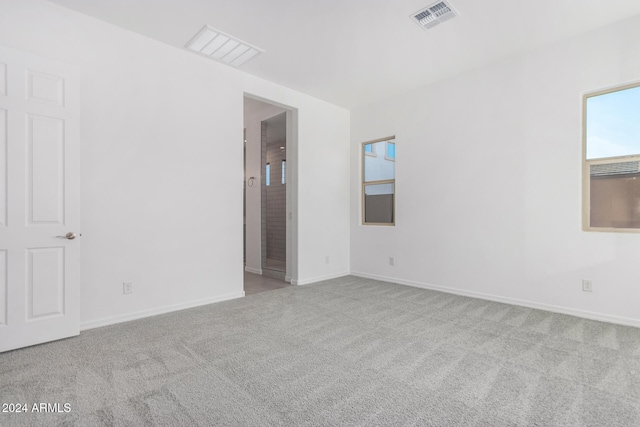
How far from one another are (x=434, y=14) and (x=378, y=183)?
2.65 m

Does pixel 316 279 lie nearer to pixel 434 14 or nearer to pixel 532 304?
pixel 532 304

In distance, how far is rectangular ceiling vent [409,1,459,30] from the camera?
107 inches

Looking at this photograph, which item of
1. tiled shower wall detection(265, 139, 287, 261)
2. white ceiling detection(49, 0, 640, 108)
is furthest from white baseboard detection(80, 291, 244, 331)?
white ceiling detection(49, 0, 640, 108)

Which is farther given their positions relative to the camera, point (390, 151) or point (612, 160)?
point (390, 151)

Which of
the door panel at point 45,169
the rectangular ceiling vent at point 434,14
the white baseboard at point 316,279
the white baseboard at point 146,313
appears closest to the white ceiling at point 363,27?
the rectangular ceiling vent at point 434,14

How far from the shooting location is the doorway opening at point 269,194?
4777 mm

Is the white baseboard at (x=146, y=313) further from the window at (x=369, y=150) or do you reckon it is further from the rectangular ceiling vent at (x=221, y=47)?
the window at (x=369, y=150)

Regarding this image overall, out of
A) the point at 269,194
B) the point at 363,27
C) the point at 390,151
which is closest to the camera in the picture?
the point at 363,27

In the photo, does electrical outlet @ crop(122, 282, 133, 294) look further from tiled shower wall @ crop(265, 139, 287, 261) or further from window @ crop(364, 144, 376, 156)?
window @ crop(364, 144, 376, 156)

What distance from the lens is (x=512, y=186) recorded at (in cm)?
362

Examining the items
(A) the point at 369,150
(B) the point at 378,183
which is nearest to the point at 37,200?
(B) the point at 378,183

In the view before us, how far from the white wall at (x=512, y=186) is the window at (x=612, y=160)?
4.0 inches

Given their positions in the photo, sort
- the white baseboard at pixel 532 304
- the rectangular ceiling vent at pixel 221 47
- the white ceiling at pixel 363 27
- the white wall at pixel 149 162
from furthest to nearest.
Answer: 1. the rectangular ceiling vent at pixel 221 47
2. the white baseboard at pixel 532 304
3. the white wall at pixel 149 162
4. the white ceiling at pixel 363 27

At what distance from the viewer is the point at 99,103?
2.91m
